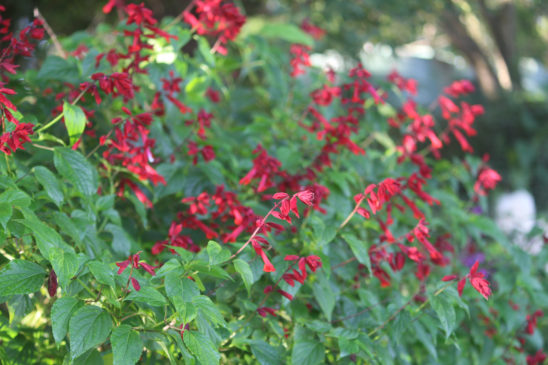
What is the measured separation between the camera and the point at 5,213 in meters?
1.15

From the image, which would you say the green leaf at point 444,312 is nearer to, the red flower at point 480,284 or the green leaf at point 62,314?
the red flower at point 480,284

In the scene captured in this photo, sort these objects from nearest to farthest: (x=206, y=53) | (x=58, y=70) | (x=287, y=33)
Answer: (x=58, y=70), (x=206, y=53), (x=287, y=33)

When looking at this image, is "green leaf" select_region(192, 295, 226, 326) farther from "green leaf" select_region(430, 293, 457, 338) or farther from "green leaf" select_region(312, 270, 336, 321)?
"green leaf" select_region(430, 293, 457, 338)

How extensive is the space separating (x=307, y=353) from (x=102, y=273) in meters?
0.56

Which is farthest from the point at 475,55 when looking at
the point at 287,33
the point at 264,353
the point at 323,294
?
the point at 264,353

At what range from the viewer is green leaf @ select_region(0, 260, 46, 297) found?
44.7 inches

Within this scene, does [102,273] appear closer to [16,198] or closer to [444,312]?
[16,198]

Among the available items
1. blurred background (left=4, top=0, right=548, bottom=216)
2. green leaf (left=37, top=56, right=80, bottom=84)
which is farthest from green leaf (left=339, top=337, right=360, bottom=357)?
blurred background (left=4, top=0, right=548, bottom=216)

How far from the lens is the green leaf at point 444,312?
4.69 ft

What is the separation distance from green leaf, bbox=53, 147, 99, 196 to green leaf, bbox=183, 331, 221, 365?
0.47 metres

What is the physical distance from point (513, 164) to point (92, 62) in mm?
6729

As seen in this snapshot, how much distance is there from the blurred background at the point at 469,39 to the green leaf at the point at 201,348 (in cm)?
416

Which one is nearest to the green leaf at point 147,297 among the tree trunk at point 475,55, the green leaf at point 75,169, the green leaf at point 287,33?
the green leaf at point 75,169

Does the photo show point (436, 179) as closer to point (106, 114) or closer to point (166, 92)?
point (166, 92)
